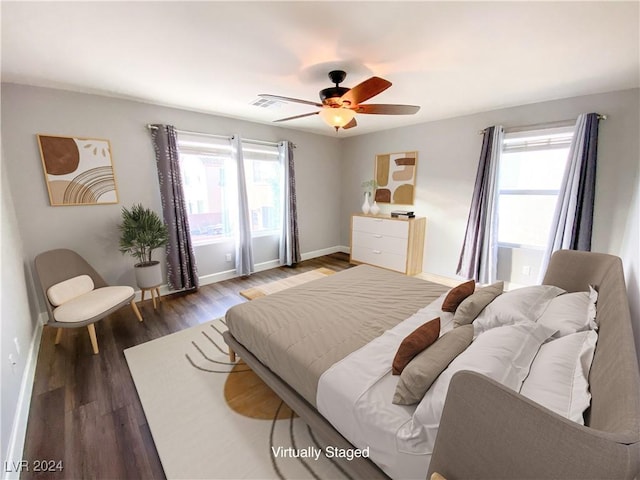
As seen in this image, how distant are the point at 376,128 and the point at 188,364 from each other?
Answer: 4.35 metres

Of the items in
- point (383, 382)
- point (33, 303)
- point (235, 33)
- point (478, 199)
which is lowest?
point (33, 303)

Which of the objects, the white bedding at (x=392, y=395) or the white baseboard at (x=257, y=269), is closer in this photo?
the white bedding at (x=392, y=395)

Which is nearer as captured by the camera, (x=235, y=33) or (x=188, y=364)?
(x=235, y=33)

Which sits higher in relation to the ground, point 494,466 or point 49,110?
point 49,110

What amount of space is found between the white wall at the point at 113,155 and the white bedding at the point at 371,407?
317 centimetres

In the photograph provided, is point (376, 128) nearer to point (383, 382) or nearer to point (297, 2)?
point (297, 2)

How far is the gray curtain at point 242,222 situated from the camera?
3893 millimetres

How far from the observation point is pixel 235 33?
5.64ft

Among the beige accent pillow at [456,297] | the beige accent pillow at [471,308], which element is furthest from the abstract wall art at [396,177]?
the beige accent pillow at [471,308]

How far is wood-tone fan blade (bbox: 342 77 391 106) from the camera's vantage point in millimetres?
1787

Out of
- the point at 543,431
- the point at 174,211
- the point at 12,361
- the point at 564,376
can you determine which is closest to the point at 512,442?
the point at 543,431

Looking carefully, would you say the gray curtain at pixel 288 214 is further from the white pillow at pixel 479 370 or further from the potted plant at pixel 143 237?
the white pillow at pixel 479 370

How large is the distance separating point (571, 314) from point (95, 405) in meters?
2.94

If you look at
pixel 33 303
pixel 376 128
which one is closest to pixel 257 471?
pixel 33 303
